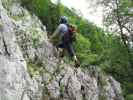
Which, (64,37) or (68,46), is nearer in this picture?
(64,37)

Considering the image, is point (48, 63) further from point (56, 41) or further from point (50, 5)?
point (50, 5)

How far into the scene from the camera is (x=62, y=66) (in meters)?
15.5

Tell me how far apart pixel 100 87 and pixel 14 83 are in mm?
6226

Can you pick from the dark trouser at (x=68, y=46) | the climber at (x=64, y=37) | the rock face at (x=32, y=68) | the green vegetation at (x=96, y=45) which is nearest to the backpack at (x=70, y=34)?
the climber at (x=64, y=37)

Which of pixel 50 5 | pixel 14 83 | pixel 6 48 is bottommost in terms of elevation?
pixel 14 83

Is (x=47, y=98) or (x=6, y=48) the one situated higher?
(x=6, y=48)

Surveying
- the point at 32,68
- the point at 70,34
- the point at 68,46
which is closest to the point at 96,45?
the point at 68,46

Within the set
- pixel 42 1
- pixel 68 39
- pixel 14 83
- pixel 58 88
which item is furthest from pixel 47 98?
pixel 42 1

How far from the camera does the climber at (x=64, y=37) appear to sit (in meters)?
15.5

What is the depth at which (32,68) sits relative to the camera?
14164mm

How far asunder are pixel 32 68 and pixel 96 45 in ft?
39.1

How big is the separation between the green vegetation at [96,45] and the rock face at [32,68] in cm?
128

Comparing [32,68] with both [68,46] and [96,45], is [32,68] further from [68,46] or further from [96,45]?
[96,45]

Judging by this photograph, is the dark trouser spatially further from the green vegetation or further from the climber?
the green vegetation
